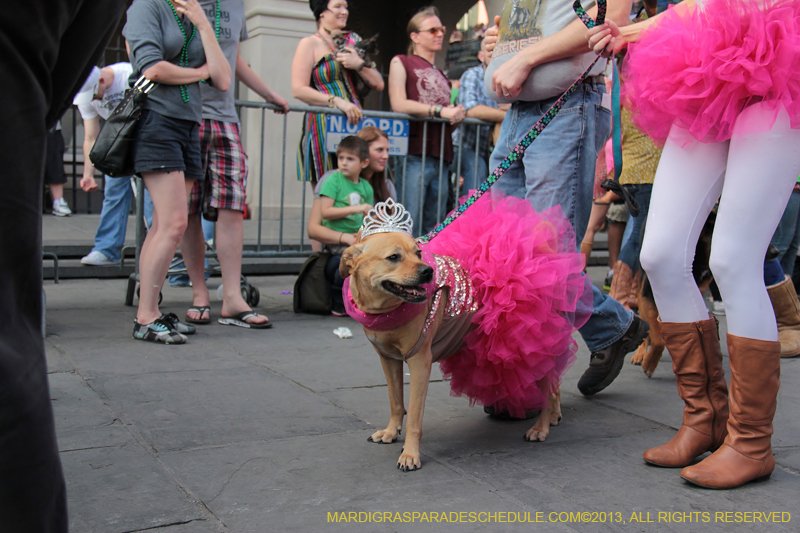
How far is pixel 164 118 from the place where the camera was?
4355mm

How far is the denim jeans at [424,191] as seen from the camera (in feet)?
21.6

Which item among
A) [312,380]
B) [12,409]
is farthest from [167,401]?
[12,409]

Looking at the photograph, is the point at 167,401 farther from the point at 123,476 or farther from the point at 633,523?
the point at 633,523

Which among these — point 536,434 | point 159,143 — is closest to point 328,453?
point 536,434

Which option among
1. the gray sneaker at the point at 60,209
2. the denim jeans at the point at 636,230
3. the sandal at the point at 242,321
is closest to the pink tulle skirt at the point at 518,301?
the denim jeans at the point at 636,230

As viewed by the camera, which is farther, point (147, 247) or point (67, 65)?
point (147, 247)

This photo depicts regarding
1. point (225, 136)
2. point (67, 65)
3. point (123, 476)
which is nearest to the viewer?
point (67, 65)

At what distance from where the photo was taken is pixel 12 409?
4.00ft

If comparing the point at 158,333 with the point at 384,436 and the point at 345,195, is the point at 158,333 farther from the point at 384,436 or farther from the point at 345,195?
the point at 384,436

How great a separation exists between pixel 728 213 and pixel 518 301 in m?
0.78

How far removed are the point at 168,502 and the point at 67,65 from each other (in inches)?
51.4

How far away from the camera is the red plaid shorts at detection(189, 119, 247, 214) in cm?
489

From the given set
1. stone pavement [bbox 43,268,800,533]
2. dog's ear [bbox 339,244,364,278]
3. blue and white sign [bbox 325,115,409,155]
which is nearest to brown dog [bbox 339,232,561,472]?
dog's ear [bbox 339,244,364,278]

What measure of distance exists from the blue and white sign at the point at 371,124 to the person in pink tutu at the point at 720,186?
3.65m
